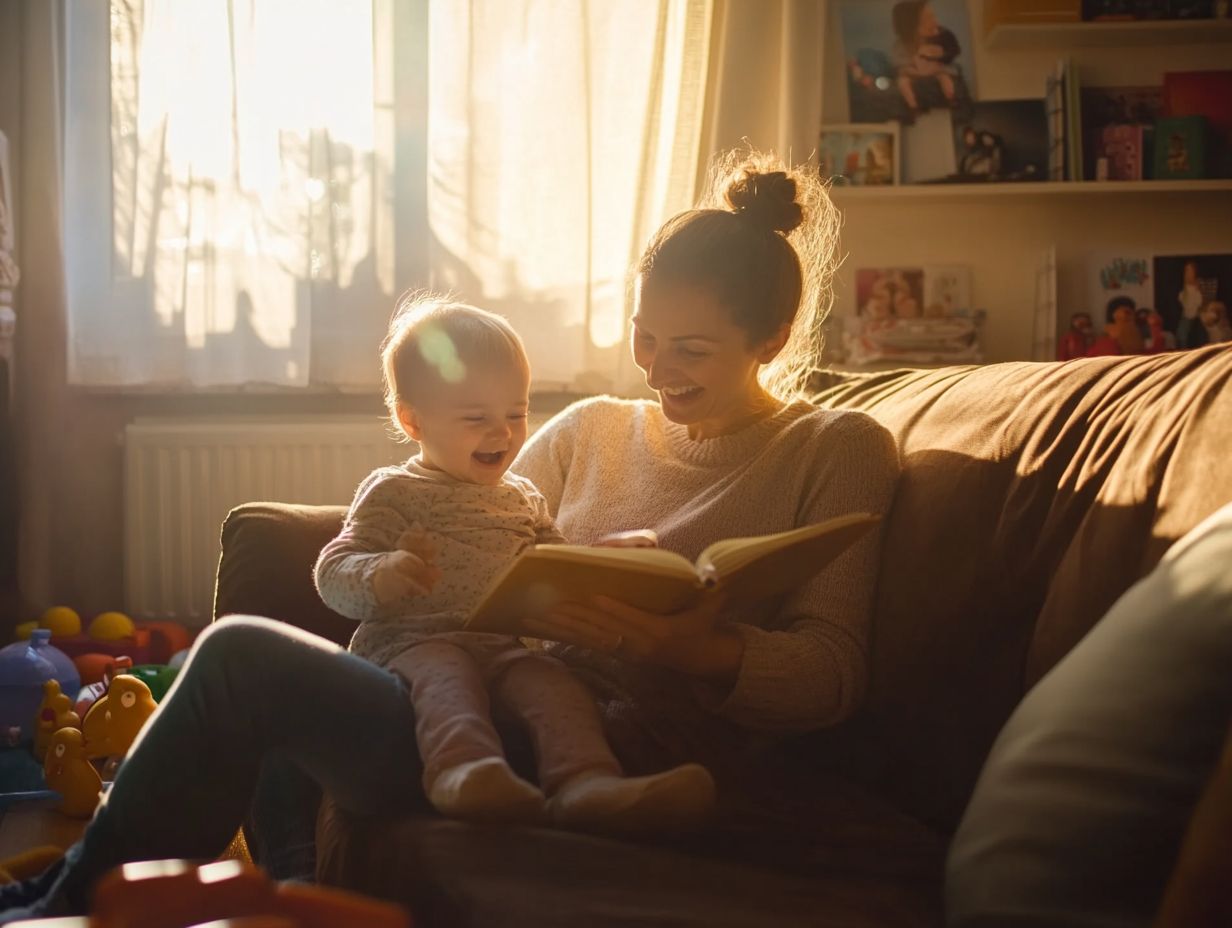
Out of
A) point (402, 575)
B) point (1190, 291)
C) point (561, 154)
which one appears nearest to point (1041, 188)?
point (1190, 291)

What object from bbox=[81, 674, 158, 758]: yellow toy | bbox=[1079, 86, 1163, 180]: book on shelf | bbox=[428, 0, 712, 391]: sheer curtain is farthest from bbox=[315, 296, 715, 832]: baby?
bbox=[1079, 86, 1163, 180]: book on shelf

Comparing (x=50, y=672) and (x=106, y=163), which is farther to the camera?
(x=106, y=163)

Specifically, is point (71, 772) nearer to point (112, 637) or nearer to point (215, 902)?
point (112, 637)

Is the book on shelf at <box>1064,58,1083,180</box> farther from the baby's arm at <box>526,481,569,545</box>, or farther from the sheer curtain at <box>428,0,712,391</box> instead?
the baby's arm at <box>526,481,569,545</box>

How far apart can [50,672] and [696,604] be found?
1.67m

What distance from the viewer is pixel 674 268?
1.56m

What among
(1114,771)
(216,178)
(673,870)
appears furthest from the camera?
(216,178)

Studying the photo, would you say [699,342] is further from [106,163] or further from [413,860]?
[106,163]

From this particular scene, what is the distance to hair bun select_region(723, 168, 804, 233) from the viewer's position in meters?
1.62

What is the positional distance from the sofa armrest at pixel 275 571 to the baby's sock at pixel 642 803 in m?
0.66

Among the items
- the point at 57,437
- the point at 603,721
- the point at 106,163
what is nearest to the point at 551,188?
the point at 106,163

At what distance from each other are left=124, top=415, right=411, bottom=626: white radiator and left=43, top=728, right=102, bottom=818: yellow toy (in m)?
1.01

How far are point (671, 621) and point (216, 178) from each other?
2.13 metres

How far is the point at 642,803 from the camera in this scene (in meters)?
1.09
